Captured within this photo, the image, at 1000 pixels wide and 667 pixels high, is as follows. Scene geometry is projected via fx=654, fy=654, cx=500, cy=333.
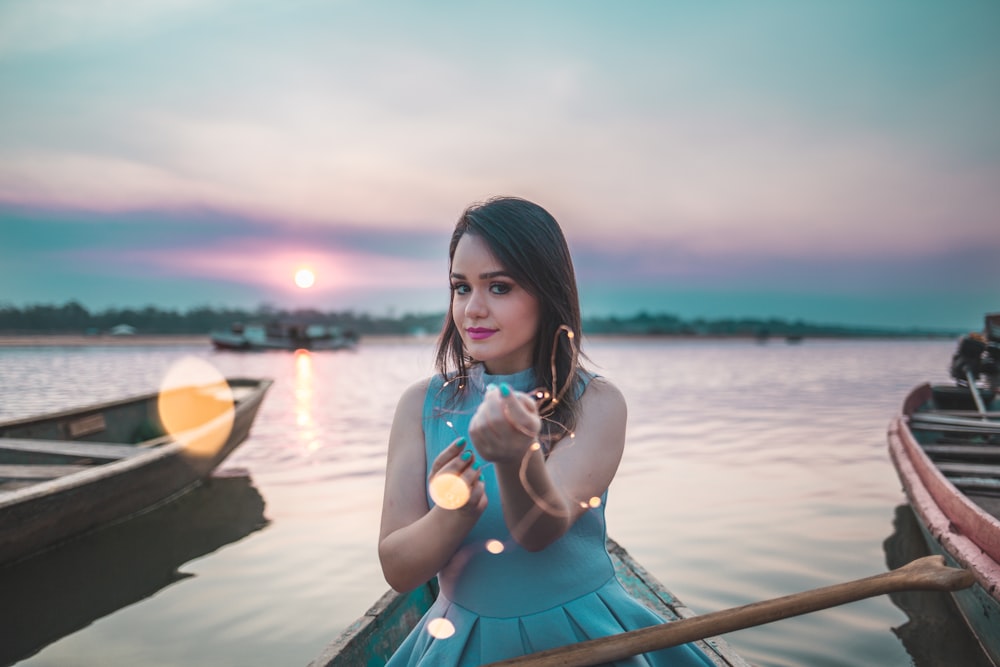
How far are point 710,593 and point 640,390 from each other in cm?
1887

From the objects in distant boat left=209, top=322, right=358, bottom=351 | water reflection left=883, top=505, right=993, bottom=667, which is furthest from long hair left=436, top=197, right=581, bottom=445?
distant boat left=209, top=322, right=358, bottom=351

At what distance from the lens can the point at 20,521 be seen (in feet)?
17.6

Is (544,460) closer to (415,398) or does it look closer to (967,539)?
(415,398)

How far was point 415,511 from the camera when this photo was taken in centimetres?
191

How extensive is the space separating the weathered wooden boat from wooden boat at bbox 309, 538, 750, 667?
1755mm

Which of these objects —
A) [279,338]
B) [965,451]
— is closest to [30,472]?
[965,451]

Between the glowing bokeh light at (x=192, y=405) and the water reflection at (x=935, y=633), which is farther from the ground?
the glowing bokeh light at (x=192, y=405)

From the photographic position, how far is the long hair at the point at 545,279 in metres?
1.91

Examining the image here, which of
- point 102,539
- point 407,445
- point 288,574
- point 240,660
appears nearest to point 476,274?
point 407,445

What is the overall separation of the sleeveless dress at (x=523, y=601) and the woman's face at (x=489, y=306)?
31 centimetres

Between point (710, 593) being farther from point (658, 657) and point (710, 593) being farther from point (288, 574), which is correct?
point (658, 657)

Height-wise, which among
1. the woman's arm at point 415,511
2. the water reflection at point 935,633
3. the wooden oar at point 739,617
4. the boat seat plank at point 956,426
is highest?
the woman's arm at point 415,511

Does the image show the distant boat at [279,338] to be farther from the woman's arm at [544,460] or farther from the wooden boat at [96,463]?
the woman's arm at [544,460]

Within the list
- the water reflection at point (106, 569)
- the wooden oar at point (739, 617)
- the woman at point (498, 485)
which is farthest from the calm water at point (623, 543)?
the wooden oar at point (739, 617)
